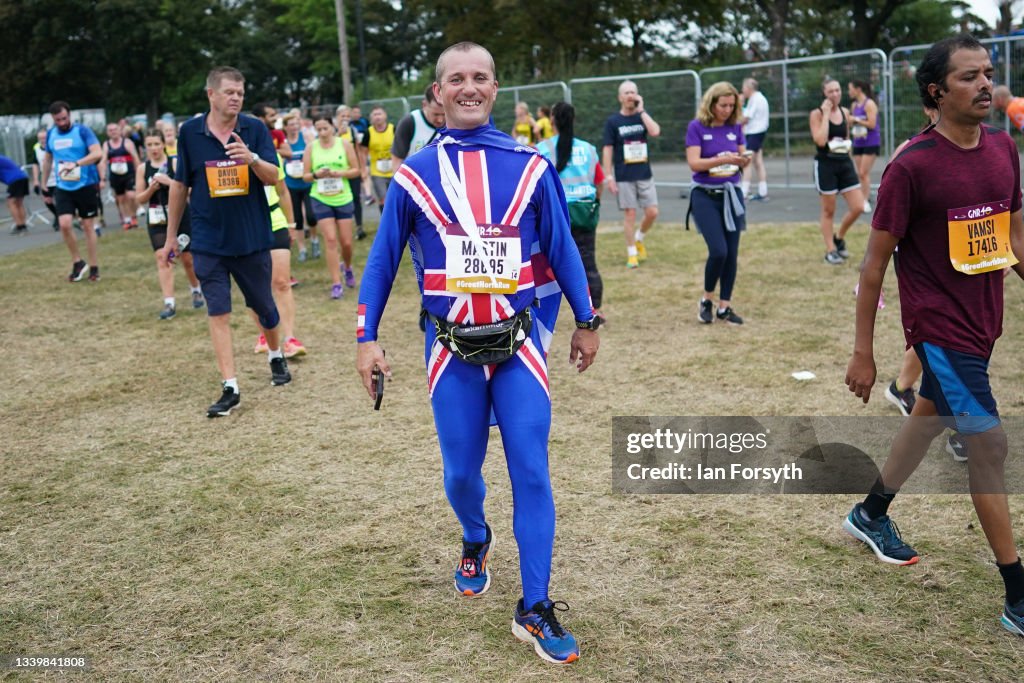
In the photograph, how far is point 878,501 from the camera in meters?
4.23

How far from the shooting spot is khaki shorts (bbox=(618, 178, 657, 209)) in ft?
38.7

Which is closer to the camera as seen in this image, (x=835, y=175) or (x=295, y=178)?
(x=835, y=175)

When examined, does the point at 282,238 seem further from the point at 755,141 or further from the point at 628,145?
the point at 755,141

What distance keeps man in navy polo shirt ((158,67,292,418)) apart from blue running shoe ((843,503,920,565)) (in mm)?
4294

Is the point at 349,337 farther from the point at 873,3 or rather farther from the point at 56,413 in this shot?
the point at 873,3

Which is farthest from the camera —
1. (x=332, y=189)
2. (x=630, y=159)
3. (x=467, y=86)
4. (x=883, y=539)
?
(x=630, y=159)

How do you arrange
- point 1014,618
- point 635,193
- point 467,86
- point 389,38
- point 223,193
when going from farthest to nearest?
point 389,38 → point 635,193 → point 223,193 → point 1014,618 → point 467,86

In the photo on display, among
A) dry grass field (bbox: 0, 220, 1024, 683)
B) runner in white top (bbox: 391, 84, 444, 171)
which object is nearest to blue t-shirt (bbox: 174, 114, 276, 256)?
dry grass field (bbox: 0, 220, 1024, 683)

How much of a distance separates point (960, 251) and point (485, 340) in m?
1.76

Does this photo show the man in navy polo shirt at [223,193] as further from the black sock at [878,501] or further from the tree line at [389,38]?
→ the tree line at [389,38]

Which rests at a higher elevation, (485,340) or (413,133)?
(413,133)

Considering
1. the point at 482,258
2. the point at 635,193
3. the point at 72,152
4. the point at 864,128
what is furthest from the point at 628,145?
the point at 482,258

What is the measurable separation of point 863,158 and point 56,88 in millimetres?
47313

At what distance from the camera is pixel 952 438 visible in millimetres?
5406
